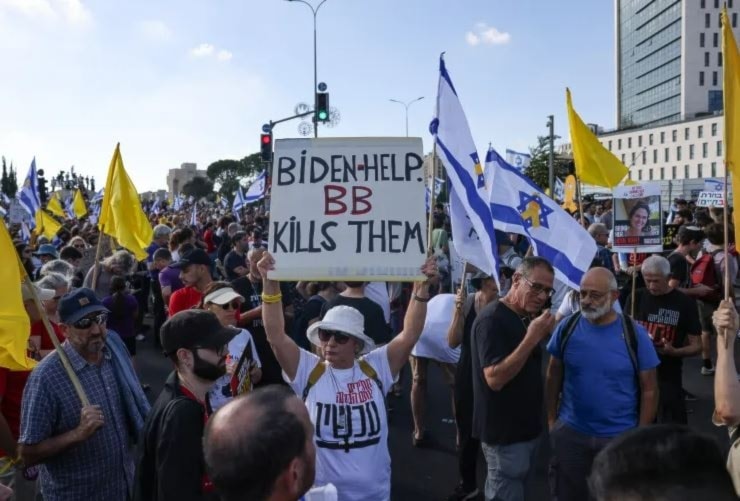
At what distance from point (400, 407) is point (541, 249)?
2876 millimetres

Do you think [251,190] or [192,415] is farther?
[251,190]

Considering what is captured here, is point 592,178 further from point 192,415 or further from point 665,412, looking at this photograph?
point 192,415

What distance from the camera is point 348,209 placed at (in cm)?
337

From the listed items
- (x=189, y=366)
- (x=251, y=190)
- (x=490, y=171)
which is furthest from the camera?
(x=251, y=190)

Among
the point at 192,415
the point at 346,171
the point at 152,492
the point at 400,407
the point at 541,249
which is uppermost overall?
the point at 346,171

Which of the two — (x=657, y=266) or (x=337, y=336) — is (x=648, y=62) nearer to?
(x=657, y=266)

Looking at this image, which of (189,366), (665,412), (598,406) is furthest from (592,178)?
(189,366)

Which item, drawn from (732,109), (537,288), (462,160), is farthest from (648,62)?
(537,288)

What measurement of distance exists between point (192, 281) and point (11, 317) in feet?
9.25

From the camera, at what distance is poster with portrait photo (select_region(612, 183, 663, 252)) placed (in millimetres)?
6422

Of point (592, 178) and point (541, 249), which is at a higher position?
point (592, 178)

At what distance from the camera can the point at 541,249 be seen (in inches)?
203

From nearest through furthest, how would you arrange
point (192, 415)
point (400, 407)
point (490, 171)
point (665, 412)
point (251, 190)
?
1. point (192, 415)
2. point (665, 412)
3. point (490, 171)
4. point (400, 407)
5. point (251, 190)

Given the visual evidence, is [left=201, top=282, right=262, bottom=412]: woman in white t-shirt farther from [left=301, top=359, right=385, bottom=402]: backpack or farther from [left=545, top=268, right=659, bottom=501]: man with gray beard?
[left=545, top=268, right=659, bottom=501]: man with gray beard
